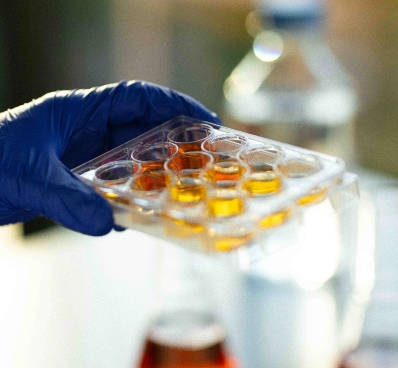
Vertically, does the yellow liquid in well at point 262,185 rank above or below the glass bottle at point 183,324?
above

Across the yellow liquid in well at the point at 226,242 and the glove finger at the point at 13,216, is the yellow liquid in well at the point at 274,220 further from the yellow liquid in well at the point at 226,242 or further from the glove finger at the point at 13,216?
the glove finger at the point at 13,216

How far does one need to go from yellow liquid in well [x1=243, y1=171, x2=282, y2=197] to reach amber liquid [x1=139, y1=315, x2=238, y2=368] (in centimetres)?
20

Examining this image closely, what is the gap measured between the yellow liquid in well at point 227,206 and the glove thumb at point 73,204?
15 centimetres

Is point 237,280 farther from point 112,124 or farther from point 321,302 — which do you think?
point 112,124

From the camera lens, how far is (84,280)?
119 cm

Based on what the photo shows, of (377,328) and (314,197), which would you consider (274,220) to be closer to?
(314,197)

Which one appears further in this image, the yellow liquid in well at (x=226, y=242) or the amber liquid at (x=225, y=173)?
the amber liquid at (x=225, y=173)

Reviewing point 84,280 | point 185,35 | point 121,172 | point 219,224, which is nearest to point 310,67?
point 185,35

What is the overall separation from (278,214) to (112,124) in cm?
47

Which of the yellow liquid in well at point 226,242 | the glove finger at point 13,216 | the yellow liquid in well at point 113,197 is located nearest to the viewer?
the yellow liquid in well at point 226,242

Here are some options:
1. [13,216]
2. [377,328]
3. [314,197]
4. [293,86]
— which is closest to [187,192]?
[314,197]

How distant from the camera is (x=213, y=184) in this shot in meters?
0.76

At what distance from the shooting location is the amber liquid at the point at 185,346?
30.6 inches

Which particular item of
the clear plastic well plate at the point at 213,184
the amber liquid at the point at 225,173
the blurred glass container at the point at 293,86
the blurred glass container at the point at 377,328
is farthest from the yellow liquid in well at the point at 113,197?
the blurred glass container at the point at 293,86
